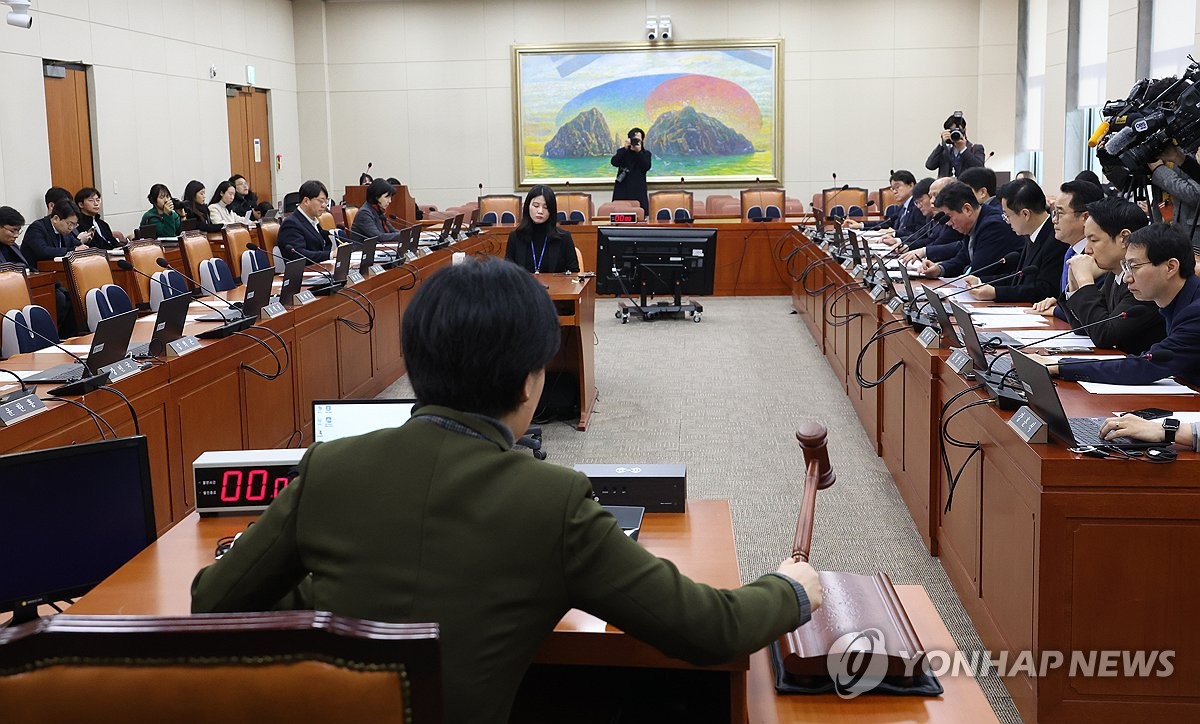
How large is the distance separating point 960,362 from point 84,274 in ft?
13.8

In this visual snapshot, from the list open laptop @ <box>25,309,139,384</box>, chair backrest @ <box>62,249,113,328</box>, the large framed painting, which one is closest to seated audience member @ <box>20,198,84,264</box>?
chair backrest @ <box>62,249,113,328</box>

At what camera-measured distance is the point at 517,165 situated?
1485cm

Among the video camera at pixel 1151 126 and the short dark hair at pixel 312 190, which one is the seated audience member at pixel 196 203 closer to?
the short dark hair at pixel 312 190

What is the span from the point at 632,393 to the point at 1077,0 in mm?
7736

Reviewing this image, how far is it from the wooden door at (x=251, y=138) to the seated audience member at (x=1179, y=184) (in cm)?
1010

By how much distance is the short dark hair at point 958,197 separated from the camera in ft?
20.8

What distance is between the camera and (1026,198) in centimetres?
523

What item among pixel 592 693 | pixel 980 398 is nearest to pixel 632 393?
pixel 980 398

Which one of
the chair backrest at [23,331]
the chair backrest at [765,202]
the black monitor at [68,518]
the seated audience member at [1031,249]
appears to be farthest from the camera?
the chair backrest at [765,202]

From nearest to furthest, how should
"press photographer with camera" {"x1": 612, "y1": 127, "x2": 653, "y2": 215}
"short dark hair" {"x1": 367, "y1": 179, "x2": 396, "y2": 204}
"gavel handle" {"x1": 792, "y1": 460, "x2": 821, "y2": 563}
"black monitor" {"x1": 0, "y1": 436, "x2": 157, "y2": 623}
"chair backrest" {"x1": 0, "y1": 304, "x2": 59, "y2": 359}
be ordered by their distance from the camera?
"gavel handle" {"x1": 792, "y1": 460, "x2": 821, "y2": 563} < "black monitor" {"x1": 0, "y1": 436, "x2": 157, "y2": 623} < "chair backrest" {"x1": 0, "y1": 304, "x2": 59, "y2": 359} < "short dark hair" {"x1": 367, "y1": 179, "x2": 396, "y2": 204} < "press photographer with camera" {"x1": 612, "y1": 127, "x2": 653, "y2": 215}

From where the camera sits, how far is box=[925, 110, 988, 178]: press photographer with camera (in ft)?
30.6

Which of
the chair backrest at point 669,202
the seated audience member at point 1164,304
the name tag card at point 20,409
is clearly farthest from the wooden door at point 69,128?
the seated audience member at point 1164,304

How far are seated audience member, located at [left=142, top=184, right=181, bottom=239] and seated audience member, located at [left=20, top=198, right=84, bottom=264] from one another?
1694mm
